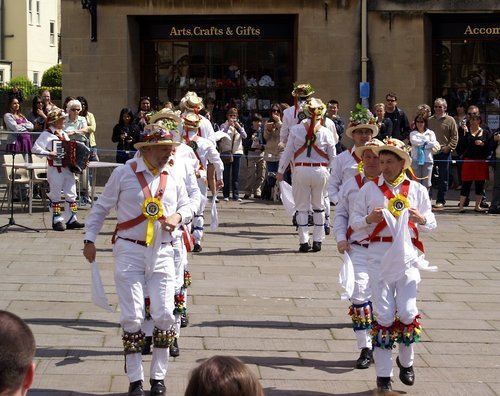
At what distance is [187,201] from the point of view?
8172 mm

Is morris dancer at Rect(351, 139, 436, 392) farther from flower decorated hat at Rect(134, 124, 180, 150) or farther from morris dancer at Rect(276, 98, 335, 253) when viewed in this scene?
morris dancer at Rect(276, 98, 335, 253)

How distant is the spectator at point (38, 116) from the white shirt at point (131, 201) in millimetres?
12338

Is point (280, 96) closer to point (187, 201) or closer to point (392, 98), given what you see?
point (392, 98)

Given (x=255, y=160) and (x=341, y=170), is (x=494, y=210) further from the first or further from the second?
(x=341, y=170)

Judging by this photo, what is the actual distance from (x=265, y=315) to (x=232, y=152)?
10.2 m

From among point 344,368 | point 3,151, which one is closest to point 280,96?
point 3,151

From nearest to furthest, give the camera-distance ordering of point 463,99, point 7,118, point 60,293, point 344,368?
point 344,368 → point 60,293 → point 7,118 → point 463,99

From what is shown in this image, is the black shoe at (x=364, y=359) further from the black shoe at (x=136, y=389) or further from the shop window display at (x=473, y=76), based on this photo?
the shop window display at (x=473, y=76)

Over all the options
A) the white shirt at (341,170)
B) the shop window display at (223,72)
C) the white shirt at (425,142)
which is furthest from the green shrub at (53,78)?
the white shirt at (341,170)

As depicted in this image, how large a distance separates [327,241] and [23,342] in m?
12.5

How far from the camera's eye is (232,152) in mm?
20484

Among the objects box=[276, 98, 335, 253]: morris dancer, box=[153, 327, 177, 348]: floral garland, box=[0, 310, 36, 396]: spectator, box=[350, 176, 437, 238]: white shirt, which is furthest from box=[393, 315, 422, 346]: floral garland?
box=[276, 98, 335, 253]: morris dancer

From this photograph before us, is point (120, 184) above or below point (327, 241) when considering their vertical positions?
above

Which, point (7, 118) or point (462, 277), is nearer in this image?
point (462, 277)
